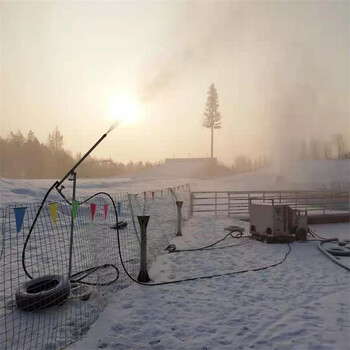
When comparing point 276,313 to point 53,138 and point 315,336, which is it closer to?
point 315,336

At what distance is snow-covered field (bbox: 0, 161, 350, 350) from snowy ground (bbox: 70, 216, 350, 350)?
0.04ft

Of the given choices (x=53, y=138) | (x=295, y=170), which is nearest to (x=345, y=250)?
(x=295, y=170)

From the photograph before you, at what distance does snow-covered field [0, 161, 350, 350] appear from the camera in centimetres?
393

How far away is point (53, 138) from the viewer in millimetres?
85000

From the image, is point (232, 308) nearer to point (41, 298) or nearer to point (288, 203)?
point (41, 298)

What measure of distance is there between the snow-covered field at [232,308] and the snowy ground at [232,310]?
1 cm

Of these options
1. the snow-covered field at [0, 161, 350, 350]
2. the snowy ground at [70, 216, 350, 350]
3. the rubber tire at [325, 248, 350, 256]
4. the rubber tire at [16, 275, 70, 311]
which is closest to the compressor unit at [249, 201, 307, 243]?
the rubber tire at [325, 248, 350, 256]

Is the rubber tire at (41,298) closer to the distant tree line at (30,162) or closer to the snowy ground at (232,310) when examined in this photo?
the snowy ground at (232,310)

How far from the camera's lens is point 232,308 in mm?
4863

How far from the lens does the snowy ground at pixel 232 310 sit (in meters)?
3.92

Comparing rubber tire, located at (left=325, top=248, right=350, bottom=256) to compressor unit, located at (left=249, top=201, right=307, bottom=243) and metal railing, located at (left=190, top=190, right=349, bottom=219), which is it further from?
metal railing, located at (left=190, top=190, right=349, bottom=219)

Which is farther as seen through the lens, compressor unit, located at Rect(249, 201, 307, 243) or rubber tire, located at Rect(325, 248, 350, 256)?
compressor unit, located at Rect(249, 201, 307, 243)

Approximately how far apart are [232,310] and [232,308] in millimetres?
72

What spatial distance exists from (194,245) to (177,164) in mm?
67046
